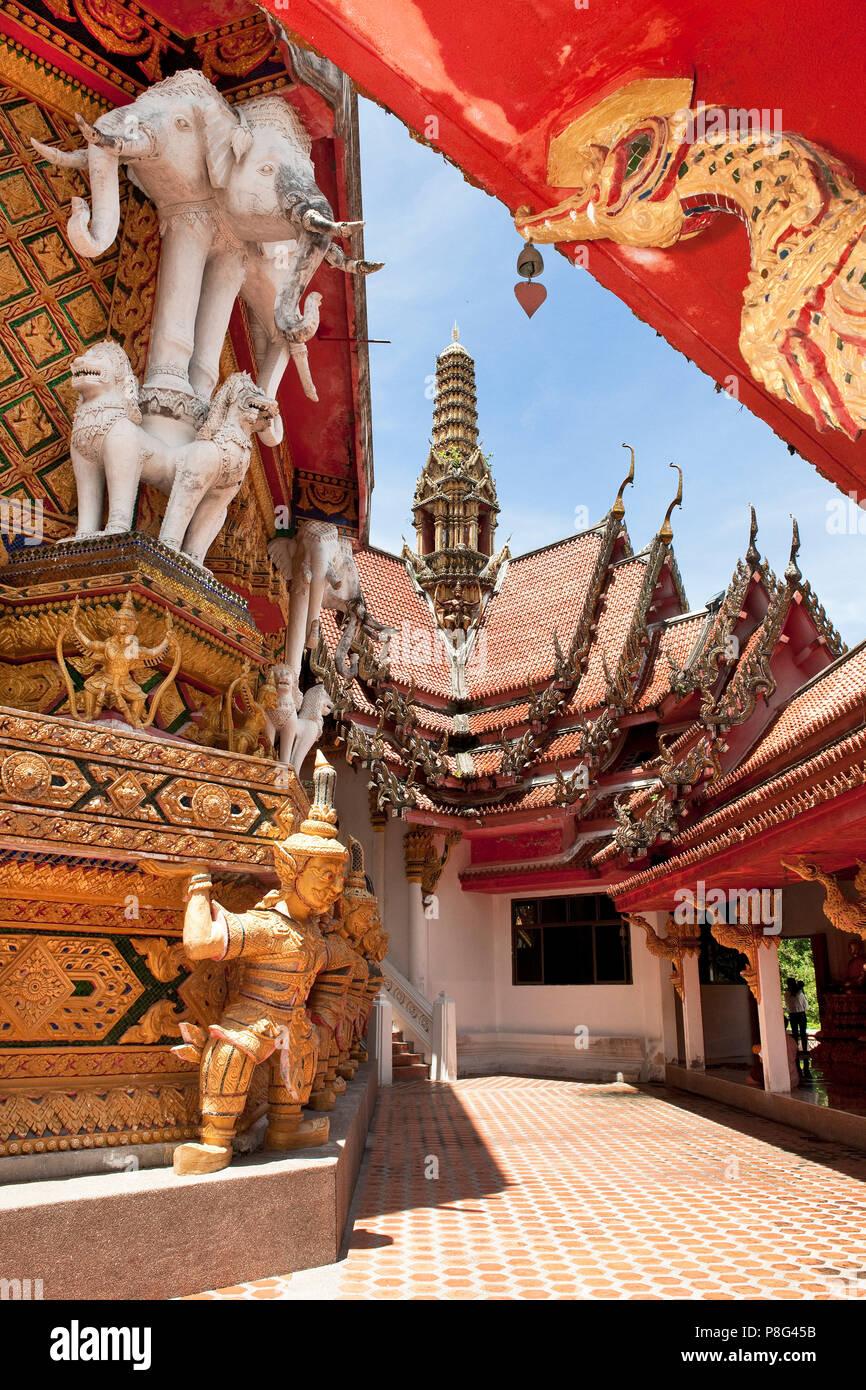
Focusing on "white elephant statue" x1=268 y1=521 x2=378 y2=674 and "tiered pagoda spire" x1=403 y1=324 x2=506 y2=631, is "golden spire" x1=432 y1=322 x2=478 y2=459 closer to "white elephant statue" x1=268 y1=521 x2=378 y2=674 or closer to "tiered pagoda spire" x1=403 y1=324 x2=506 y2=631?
"tiered pagoda spire" x1=403 y1=324 x2=506 y2=631

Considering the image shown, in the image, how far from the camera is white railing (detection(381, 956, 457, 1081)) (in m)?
11.3

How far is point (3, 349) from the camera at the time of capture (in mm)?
3949

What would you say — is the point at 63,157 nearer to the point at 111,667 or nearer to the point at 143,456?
the point at 143,456

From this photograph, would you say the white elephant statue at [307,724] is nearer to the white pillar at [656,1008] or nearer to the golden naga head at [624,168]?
the golden naga head at [624,168]

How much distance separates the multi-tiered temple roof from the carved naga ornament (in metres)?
6.05

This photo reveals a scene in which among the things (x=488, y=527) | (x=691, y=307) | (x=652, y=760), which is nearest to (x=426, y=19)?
(x=691, y=307)

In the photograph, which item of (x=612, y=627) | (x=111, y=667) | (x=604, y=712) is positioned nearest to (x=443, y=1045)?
(x=604, y=712)

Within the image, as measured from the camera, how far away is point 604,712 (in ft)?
42.3

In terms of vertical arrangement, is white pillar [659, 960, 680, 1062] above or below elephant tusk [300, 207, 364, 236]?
below

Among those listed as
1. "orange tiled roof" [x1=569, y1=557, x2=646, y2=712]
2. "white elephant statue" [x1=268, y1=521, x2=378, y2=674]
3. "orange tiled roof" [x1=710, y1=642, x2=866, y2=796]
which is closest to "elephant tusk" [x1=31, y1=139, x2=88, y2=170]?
"white elephant statue" [x1=268, y1=521, x2=378, y2=674]

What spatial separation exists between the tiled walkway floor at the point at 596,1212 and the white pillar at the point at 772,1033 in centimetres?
43

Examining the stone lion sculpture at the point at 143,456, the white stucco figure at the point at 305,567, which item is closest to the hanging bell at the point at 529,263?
the stone lion sculpture at the point at 143,456

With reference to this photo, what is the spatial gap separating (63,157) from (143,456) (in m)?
1.37

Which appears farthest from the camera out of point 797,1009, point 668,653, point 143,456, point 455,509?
point 455,509
